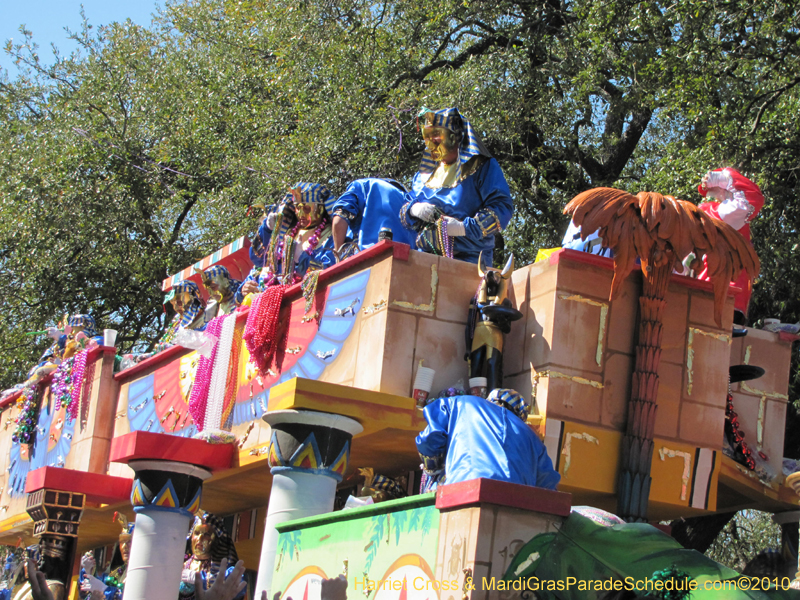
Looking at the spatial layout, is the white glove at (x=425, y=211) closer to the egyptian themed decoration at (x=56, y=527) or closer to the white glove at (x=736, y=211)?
the white glove at (x=736, y=211)

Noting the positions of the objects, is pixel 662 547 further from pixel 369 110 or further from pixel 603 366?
pixel 369 110

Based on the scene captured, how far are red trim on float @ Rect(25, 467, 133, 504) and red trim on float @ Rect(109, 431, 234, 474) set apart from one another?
1502mm

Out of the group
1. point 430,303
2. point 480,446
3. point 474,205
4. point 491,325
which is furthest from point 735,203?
point 480,446

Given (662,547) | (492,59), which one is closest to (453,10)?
(492,59)

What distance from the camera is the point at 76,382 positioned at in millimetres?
12523

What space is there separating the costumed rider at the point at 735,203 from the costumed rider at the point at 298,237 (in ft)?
10.7

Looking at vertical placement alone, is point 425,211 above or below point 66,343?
above

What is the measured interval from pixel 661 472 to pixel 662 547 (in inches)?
121

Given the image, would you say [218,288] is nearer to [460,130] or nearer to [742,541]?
[460,130]

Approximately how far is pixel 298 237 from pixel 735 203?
3875 mm

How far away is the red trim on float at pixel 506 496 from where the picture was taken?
→ 4410 millimetres

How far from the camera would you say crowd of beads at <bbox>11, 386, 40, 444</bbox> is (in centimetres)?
1395

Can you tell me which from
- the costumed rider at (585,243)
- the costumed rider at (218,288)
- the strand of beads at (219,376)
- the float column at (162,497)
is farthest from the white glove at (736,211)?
the costumed rider at (218,288)

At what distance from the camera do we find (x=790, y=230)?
12.2 metres
